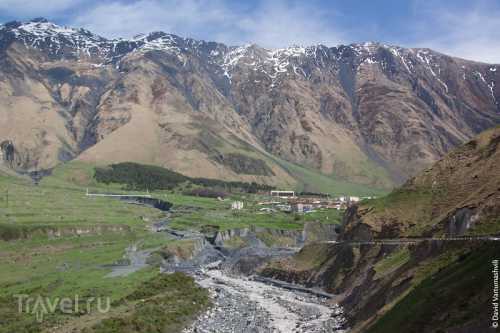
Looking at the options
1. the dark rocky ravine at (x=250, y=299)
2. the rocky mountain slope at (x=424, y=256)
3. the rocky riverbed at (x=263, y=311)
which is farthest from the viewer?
the dark rocky ravine at (x=250, y=299)

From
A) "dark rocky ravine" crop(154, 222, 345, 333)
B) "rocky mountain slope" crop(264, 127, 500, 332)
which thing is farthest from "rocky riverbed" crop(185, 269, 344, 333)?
"rocky mountain slope" crop(264, 127, 500, 332)

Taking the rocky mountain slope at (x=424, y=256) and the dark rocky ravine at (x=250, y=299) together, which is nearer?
the rocky mountain slope at (x=424, y=256)

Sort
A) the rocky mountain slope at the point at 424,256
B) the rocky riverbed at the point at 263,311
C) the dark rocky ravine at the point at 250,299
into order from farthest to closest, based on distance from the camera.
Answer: the dark rocky ravine at the point at 250,299 → the rocky riverbed at the point at 263,311 → the rocky mountain slope at the point at 424,256

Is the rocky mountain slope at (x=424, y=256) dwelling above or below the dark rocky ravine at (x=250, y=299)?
above

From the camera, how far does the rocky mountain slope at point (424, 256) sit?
48594mm

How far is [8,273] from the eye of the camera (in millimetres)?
117500

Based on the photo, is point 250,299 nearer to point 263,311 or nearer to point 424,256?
point 263,311

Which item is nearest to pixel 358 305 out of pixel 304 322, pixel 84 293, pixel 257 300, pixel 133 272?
pixel 304 322

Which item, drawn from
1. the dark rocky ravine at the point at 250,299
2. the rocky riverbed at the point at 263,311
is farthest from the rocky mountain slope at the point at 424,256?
the dark rocky ravine at the point at 250,299

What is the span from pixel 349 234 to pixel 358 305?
47.0m

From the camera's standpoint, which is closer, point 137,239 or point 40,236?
point 40,236

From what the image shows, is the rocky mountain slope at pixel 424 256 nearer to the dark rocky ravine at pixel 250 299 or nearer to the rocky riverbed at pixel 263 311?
the rocky riverbed at pixel 263 311

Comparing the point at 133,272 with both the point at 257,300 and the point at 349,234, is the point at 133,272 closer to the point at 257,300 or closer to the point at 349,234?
the point at 257,300

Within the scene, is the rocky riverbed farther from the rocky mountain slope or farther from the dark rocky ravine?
the rocky mountain slope
